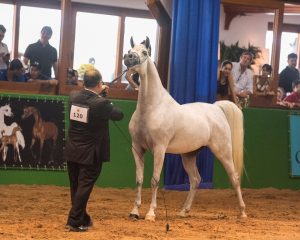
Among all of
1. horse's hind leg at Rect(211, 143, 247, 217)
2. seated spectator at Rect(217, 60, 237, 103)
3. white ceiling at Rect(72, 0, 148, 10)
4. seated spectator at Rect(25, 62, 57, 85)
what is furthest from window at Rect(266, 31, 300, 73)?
horse's hind leg at Rect(211, 143, 247, 217)

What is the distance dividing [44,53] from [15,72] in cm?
51

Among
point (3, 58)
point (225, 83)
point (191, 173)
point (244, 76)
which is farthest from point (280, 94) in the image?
point (3, 58)

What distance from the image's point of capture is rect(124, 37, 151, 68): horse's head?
632 cm

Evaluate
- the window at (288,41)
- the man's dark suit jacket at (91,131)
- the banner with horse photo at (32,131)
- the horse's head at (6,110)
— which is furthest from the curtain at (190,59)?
the window at (288,41)

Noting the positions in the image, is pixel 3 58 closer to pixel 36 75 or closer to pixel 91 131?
pixel 36 75

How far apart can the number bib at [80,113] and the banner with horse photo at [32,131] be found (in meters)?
3.08

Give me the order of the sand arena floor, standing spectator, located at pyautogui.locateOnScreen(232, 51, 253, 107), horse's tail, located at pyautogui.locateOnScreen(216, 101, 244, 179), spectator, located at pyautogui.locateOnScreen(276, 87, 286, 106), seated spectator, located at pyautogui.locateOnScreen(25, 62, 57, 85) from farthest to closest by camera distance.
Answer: spectator, located at pyautogui.locateOnScreen(276, 87, 286, 106) → standing spectator, located at pyautogui.locateOnScreen(232, 51, 253, 107) → seated spectator, located at pyautogui.locateOnScreen(25, 62, 57, 85) → horse's tail, located at pyautogui.locateOnScreen(216, 101, 244, 179) → the sand arena floor

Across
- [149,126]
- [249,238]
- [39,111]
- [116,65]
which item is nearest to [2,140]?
[39,111]

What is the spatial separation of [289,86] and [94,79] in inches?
273

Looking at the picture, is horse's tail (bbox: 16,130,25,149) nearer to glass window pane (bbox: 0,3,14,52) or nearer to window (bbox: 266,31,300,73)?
glass window pane (bbox: 0,3,14,52)

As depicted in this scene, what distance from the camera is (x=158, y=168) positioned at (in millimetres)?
6551

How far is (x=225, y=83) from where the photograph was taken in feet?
31.7

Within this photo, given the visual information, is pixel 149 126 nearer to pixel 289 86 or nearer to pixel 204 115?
pixel 204 115

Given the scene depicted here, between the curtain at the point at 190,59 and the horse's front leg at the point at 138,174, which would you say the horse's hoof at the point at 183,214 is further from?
the curtain at the point at 190,59
